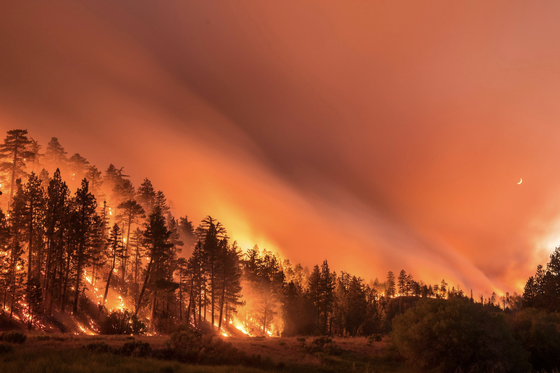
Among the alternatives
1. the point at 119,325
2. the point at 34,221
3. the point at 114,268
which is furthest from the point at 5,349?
the point at 114,268

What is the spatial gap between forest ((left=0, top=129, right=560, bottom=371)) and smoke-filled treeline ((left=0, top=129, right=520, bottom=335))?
23cm

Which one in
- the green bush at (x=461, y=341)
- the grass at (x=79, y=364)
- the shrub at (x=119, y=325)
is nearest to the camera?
the grass at (x=79, y=364)

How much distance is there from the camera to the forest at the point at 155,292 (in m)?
22.0

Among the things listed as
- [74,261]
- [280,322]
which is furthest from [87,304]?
[280,322]

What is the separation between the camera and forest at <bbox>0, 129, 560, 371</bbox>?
22.0 metres

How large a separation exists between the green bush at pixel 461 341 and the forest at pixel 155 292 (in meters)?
0.08

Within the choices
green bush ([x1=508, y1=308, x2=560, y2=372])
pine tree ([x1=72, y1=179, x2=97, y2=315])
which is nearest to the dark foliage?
pine tree ([x1=72, y1=179, x2=97, y2=315])

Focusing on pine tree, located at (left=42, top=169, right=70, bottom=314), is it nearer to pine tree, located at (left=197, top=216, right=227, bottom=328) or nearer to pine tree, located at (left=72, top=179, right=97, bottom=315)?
pine tree, located at (left=72, top=179, right=97, bottom=315)

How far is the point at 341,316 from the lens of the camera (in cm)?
7950

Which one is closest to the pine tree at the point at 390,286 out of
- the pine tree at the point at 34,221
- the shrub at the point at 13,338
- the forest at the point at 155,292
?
the forest at the point at 155,292

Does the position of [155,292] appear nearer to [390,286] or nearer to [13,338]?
[13,338]

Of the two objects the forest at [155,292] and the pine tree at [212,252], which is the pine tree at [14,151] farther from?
the pine tree at [212,252]

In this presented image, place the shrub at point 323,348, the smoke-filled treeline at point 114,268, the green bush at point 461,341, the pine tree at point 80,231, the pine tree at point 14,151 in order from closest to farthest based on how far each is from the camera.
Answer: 1. the green bush at point 461,341
2. the shrub at point 323,348
3. the smoke-filled treeline at point 114,268
4. the pine tree at point 80,231
5. the pine tree at point 14,151

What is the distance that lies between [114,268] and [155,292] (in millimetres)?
28303
